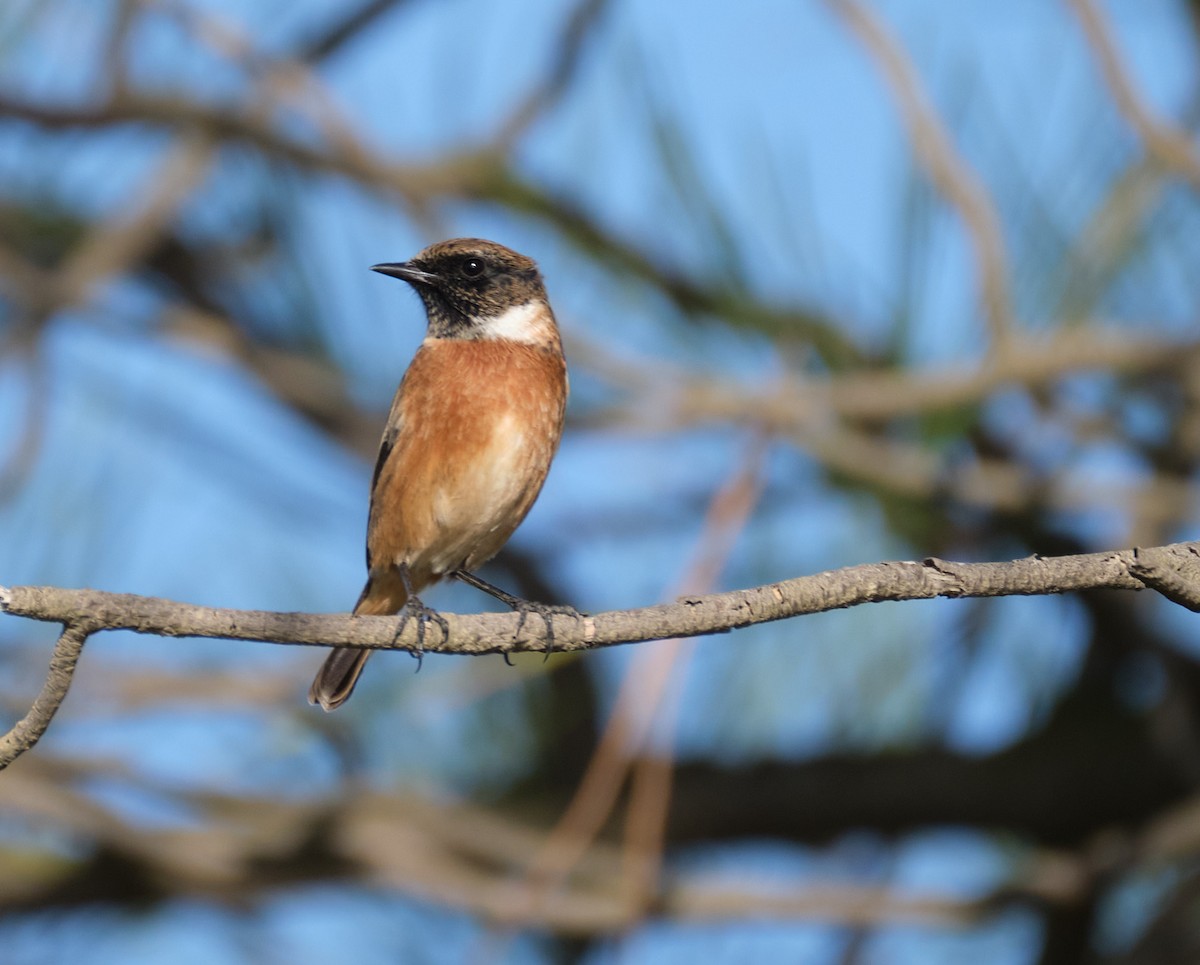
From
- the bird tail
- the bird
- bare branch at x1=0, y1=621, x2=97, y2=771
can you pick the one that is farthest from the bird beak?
bare branch at x1=0, y1=621, x2=97, y2=771

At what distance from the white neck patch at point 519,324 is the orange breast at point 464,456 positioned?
0.16m

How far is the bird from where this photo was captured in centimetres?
438

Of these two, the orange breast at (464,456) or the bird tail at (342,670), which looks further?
the bird tail at (342,670)

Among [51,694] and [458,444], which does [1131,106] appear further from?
[51,694]

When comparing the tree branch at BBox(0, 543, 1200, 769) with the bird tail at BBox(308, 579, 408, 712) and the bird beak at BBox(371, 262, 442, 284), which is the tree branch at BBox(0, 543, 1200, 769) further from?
the bird beak at BBox(371, 262, 442, 284)

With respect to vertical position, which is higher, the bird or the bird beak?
the bird beak

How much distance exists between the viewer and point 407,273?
481 cm

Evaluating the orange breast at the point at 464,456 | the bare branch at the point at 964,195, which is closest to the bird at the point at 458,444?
the orange breast at the point at 464,456

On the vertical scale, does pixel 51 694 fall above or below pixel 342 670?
above

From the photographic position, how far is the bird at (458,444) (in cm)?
438

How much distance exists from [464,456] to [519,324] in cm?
71

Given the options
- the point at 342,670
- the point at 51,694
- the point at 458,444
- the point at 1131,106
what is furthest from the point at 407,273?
the point at 51,694

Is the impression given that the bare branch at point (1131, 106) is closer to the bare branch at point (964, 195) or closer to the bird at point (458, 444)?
the bare branch at point (964, 195)

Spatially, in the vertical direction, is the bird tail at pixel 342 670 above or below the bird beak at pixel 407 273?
below
